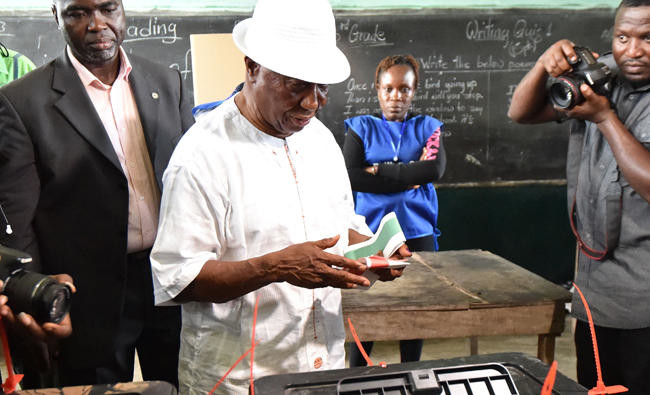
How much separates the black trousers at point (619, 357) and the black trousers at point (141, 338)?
1.37 m

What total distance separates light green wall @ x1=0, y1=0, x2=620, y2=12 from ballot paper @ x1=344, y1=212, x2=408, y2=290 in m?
3.41

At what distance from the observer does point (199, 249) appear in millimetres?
1318

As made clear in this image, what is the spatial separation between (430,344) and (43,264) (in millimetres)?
3076

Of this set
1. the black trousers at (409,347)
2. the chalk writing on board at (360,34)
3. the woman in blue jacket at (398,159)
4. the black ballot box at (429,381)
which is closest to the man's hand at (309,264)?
the black ballot box at (429,381)

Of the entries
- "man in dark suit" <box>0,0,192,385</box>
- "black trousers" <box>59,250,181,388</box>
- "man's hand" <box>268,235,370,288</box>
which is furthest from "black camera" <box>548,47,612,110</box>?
"black trousers" <box>59,250,181,388</box>

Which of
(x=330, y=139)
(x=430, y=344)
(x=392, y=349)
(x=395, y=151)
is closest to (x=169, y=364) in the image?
(x=330, y=139)

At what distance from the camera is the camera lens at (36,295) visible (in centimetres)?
101

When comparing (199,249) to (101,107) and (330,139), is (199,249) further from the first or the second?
(101,107)

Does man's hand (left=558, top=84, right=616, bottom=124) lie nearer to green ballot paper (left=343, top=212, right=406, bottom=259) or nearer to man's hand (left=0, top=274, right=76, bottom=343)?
green ballot paper (left=343, top=212, right=406, bottom=259)

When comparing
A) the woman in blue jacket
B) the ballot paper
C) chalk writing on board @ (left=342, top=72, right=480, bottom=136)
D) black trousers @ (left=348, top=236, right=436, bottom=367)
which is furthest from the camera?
chalk writing on board @ (left=342, top=72, right=480, bottom=136)

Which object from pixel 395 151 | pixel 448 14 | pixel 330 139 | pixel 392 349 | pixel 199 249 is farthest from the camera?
pixel 448 14

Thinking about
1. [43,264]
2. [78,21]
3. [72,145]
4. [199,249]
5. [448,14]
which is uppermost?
[448,14]

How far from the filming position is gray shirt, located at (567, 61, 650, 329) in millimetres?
1712

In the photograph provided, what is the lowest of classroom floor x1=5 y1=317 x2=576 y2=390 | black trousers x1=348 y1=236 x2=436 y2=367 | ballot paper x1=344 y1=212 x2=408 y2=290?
classroom floor x1=5 y1=317 x2=576 y2=390
